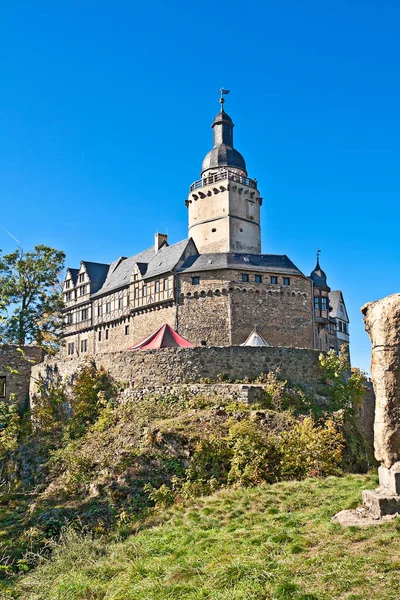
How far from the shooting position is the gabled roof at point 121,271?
4297 centimetres

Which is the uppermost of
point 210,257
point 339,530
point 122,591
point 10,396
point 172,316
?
point 210,257

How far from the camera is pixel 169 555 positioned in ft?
32.1

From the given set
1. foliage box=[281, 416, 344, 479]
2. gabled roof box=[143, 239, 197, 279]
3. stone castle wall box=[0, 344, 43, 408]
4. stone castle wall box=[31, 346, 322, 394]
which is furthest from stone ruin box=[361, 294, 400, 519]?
gabled roof box=[143, 239, 197, 279]

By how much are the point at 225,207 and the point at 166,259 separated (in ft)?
18.2

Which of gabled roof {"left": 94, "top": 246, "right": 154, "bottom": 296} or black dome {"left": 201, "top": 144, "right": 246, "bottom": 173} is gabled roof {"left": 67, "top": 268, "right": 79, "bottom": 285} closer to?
gabled roof {"left": 94, "top": 246, "right": 154, "bottom": 296}

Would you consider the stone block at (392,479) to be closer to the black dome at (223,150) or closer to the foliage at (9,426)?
the foliage at (9,426)

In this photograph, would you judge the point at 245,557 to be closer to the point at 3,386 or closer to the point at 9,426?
the point at 9,426

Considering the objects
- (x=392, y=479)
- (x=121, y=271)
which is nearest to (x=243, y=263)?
(x=121, y=271)

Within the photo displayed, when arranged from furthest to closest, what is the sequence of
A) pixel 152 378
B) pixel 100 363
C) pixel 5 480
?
pixel 100 363
pixel 152 378
pixel 5 480

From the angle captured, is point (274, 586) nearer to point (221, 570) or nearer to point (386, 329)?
point (221, 570)

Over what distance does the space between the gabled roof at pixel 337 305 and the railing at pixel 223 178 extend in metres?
17.5

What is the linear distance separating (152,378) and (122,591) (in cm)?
1285

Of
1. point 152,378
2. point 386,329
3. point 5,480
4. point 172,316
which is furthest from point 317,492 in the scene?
point 172,316

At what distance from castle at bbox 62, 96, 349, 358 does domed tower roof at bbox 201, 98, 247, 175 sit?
0.08 metres
